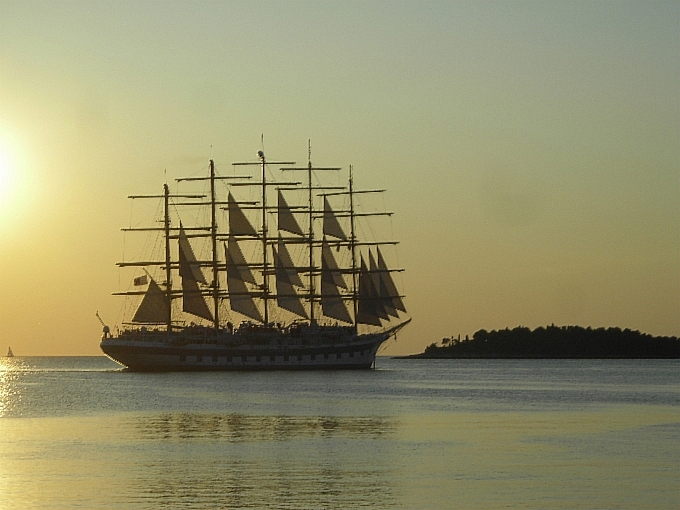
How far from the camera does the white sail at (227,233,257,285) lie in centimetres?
14425

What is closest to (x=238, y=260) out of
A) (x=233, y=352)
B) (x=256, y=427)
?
(x=233, y=352)

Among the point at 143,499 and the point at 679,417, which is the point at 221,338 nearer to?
the point at 679,417

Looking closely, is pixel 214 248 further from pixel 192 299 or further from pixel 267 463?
pixel 267 463

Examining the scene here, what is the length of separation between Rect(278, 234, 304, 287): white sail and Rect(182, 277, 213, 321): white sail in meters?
9.93

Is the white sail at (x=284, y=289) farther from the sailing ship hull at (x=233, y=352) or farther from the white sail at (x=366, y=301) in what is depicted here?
the white sail at (x=366, y=301)

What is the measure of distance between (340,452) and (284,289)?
98.7m

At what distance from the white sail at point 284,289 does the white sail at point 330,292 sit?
3241 mm

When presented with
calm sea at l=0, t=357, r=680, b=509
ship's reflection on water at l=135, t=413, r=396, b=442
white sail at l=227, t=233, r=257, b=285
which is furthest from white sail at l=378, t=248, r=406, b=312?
ship's reflection on water at l=135, t=413, r=396, b=442

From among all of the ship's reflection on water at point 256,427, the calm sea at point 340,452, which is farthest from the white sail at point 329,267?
the ship's reflection on water at point 256,427

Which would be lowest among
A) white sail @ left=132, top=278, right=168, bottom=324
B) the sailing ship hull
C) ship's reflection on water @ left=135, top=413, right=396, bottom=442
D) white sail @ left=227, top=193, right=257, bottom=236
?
ship's reflection on water @ left=135, top=413, right=396, bottom=442

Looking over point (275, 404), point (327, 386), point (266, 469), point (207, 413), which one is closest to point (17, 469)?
point (266, 469)

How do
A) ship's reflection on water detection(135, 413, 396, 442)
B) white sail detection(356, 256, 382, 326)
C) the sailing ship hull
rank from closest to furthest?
ship's reflection on water detection(135, 413, 396, 442), the sailing ship hull, white sail detection(356, 256, 382, 326)

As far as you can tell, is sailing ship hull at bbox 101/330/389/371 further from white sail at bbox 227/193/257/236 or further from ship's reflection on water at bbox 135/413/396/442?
ship's reflection on water at bbox 135/413/396/442

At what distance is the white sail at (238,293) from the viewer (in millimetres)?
143625
